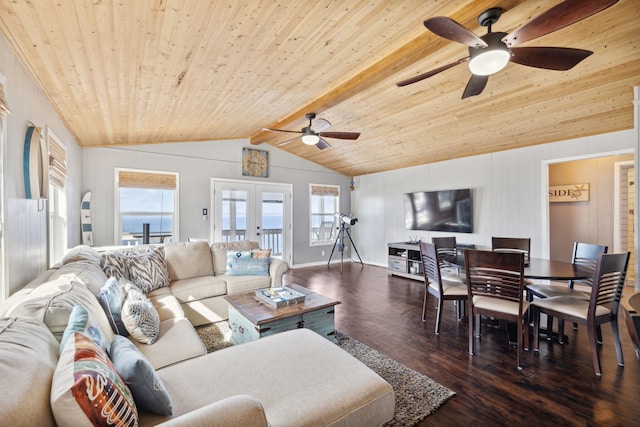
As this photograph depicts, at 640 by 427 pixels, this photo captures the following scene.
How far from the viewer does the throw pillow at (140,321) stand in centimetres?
179

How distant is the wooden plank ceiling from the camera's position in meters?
1.88

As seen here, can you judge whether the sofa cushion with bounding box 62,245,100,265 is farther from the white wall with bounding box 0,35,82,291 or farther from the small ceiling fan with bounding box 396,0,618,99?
the small ceiling fan with bounding box 396,0,618,99

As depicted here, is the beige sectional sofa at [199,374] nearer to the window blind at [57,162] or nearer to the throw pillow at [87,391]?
the throw pillow at [87,391]

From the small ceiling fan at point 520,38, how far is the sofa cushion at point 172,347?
2420mm

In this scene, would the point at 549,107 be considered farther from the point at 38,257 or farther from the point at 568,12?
the point at 38,257

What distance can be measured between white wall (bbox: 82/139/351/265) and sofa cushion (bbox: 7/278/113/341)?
11.4 ft

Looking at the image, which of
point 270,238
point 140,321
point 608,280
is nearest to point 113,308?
point 140,321

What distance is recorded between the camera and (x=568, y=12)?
156 centimetres

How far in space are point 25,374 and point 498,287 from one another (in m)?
2.90

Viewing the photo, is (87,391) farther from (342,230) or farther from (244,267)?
(342,230)

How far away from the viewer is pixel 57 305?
1.29 metres

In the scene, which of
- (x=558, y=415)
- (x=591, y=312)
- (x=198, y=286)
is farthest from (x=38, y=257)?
(x=591, y=312)

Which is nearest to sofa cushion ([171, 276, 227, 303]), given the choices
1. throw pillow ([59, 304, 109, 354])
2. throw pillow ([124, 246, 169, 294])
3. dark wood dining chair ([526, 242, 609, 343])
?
throw pillow ([124, 246, 169, 294])

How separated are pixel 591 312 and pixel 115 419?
10.1ft
